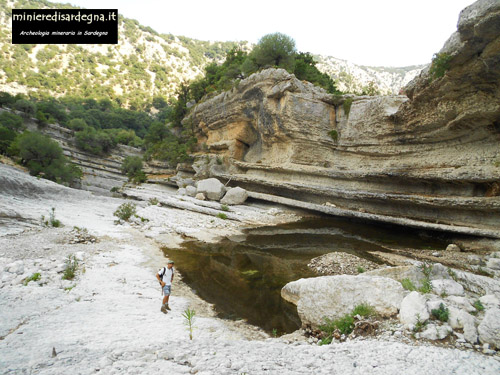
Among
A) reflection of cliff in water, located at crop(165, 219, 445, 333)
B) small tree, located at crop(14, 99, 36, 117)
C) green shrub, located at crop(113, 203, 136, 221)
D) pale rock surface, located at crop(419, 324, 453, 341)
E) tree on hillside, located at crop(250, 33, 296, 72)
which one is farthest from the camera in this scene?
small tree, located at crop(14, 99, 36, 117)

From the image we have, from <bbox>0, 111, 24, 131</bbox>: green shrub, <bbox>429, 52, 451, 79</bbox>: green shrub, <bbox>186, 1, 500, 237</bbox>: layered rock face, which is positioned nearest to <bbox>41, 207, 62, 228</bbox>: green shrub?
<bbox>186, 1, 500, 237</bbox>: layered rock face

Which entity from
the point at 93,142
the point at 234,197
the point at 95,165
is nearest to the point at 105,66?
the point at 93,142

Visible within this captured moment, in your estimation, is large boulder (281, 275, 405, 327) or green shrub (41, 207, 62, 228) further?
green shrub (41, 207, 62, 228)

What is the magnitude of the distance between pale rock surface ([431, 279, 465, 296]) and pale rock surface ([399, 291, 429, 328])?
66cm

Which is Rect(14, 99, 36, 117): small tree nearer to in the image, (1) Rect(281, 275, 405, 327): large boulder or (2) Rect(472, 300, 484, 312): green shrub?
(1) Rect(281, 275, 405, 327): large boulder

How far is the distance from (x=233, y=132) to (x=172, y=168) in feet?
35.2

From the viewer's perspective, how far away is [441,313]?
351 cm

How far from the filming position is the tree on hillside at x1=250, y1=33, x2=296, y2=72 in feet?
78.5

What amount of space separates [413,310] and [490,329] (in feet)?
2.74

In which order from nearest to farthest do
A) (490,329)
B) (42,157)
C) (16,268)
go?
(490,329) → (16,268) → (42,157)

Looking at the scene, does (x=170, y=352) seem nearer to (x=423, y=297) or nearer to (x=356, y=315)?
(x=356, y=315)

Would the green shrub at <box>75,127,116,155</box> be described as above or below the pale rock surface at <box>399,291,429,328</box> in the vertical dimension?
above

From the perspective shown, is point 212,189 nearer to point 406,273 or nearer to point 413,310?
point 406,273

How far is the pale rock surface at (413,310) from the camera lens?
357 cm
